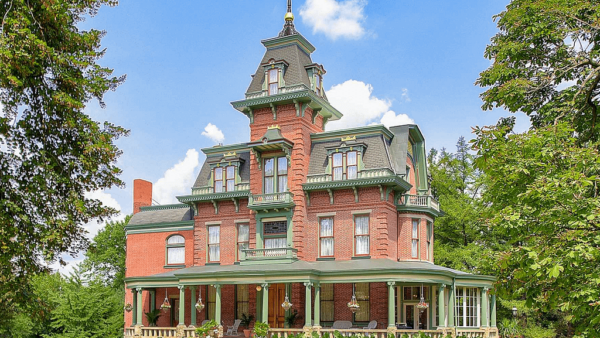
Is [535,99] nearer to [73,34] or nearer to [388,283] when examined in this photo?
[388,283]

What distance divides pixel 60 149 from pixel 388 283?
49.6 ft

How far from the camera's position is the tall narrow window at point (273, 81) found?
31953 millimetres

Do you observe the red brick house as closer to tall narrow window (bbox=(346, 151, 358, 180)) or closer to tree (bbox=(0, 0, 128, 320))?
tall narrow window (bbox=(346, 151, 358, 180))

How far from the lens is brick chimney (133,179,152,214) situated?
40.0 m

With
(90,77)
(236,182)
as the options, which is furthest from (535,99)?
(236,182)

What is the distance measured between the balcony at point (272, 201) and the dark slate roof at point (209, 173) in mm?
1950

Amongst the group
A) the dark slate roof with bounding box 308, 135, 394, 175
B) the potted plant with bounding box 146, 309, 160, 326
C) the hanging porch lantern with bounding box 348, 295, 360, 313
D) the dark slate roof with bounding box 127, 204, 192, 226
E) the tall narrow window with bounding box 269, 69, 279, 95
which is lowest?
the potted plant with bounding box 146, 309, 160, 326

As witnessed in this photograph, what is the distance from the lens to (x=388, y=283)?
26.0 meters

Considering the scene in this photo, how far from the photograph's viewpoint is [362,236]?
29484mm

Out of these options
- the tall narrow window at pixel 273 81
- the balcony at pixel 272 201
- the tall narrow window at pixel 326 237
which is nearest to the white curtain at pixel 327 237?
the tall narrow window at pixel 326 237

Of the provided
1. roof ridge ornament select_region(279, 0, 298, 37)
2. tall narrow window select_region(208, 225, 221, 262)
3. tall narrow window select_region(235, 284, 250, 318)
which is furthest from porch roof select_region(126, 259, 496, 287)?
roof ridge ornament select_region(279, 0, 298, 37)

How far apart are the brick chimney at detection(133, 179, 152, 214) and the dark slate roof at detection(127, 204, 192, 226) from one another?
2.67 meters

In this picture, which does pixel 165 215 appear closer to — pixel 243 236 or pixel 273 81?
pixel 243 236

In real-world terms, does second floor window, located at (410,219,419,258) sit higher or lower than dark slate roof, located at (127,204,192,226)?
lower
